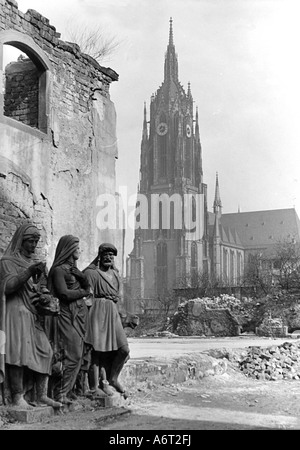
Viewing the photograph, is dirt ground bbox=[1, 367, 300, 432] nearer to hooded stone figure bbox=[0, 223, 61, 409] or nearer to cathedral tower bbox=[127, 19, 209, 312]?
hooded stone figure bbox=[0, 223, 61, 409]

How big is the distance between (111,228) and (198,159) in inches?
3255

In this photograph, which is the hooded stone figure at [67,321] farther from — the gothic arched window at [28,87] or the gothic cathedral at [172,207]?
the gothic cathedral at [172,207]

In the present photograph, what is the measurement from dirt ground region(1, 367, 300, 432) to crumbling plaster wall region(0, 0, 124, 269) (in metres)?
2.85

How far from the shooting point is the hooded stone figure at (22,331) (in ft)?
19.0

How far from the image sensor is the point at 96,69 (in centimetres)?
1105

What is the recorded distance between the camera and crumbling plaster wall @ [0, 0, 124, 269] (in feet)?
29.2

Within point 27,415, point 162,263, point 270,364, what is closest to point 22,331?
point 27,415

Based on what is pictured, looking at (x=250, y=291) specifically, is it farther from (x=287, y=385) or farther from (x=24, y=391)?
(x=24, y=391)

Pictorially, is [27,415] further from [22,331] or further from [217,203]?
[217,203]

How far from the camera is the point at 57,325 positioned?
6.45m

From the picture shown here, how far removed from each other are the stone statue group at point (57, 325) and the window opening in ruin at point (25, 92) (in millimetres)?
3736

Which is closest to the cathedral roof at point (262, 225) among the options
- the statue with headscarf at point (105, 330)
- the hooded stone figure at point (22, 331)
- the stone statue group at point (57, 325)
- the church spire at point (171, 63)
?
the church spire at point (171, 63)

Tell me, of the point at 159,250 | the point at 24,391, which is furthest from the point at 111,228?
the point at 159,250

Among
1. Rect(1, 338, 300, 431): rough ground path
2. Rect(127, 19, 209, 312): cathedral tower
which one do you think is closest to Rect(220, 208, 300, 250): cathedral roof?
Rect(127, 19, 209, 312): cathedral tower
